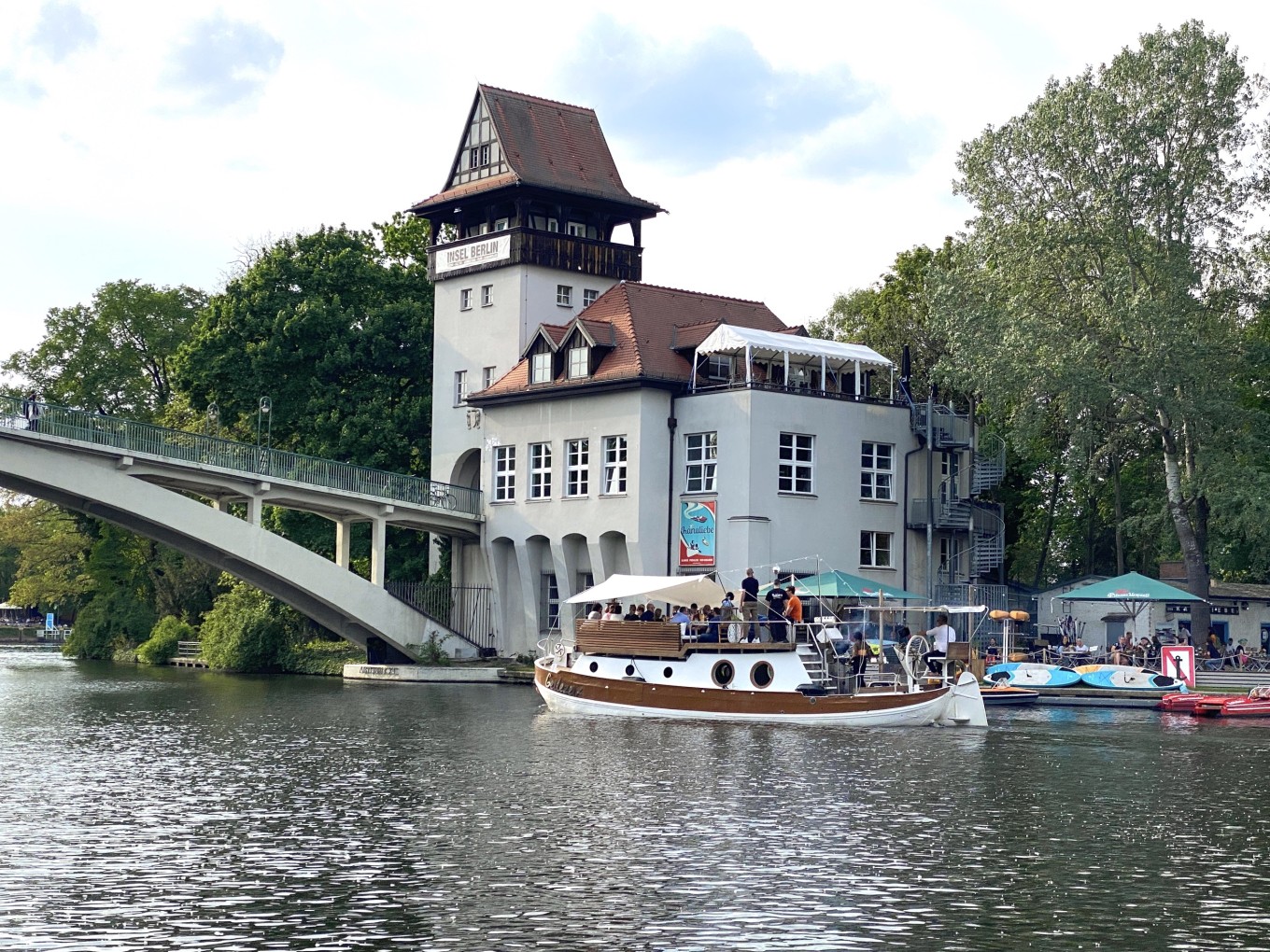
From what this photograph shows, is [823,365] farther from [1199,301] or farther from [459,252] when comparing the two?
[459,252]

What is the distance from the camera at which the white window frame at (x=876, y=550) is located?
5950 centimetres

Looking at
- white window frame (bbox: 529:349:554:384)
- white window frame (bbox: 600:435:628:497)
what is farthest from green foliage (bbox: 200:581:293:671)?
white window frame (bbox: 600:435:628:497)

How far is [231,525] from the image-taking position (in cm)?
5769

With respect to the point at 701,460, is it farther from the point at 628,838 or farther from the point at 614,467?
the point at 628,838

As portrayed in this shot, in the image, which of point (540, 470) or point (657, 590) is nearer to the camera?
point (657, 590)

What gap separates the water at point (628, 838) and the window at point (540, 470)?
22896 mm

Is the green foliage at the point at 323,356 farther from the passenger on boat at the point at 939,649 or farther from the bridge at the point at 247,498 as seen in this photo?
the passenger on boat at the point at 939,649

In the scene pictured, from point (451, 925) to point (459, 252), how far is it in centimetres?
5252

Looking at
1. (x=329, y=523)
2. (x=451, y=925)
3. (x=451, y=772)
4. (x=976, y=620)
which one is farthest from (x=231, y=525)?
(x=451, y=925)

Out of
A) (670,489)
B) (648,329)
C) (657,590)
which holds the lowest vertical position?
(657,590)

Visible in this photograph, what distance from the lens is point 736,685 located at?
4084 cm

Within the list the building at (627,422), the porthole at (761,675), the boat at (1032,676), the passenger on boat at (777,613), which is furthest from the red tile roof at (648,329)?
the porthole at (761,675)

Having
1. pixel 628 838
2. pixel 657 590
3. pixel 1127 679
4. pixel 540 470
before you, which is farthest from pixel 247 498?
pixel 628 838

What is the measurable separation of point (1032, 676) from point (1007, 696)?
2476 mm
